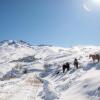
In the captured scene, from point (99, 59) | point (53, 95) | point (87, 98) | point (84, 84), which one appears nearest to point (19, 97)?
point (53, 95)

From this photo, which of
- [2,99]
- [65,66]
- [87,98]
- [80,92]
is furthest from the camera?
[65,66]

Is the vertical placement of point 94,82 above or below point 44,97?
above

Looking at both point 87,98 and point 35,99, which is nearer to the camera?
point 87,98

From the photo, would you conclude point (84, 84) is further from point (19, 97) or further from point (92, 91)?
point (19, 97)

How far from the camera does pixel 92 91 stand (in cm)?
1850

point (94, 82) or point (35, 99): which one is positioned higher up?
point (94, 82)

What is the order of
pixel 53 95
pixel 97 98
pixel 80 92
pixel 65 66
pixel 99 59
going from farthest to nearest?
pixel 65 66, pixel 99 59, pixel 53 95, pixel 80 92, pixel 97 98

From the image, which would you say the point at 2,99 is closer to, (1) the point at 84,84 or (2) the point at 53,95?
(2) the point at 53,95

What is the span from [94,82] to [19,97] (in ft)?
28.1

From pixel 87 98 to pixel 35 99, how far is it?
6494 millimetres

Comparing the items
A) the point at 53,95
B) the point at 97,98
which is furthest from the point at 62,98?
A: the point at 97,98

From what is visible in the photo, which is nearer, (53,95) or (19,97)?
(53,95)

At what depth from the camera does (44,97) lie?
22.5 m

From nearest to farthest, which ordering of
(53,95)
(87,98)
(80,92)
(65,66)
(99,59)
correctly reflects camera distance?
(87,98) < (80,92) < (53,95) < (99,59) < (65,66)
